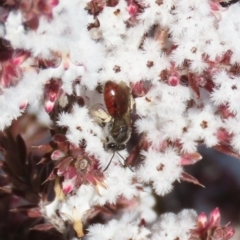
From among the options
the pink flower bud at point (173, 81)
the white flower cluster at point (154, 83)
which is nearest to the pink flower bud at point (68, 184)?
the white flower cluster at point (154, 83)

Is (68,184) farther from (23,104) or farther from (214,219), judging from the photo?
(214,219)

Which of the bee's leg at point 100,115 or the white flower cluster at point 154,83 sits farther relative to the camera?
the bee's leg at point 100,115

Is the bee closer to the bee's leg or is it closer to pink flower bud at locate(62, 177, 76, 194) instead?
the bee's leg

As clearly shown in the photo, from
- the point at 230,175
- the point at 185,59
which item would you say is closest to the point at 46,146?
the point at 185,59

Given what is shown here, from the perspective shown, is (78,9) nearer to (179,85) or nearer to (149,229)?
(179,85)

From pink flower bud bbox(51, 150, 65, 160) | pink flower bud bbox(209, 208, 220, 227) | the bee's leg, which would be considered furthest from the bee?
pink flower bud bbox(209, 208, 220, 227)

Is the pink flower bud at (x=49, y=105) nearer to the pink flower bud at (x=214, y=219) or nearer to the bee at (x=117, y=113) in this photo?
the bee at (x=117, y=113)

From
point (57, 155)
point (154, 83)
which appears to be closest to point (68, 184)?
point (57, 155)
